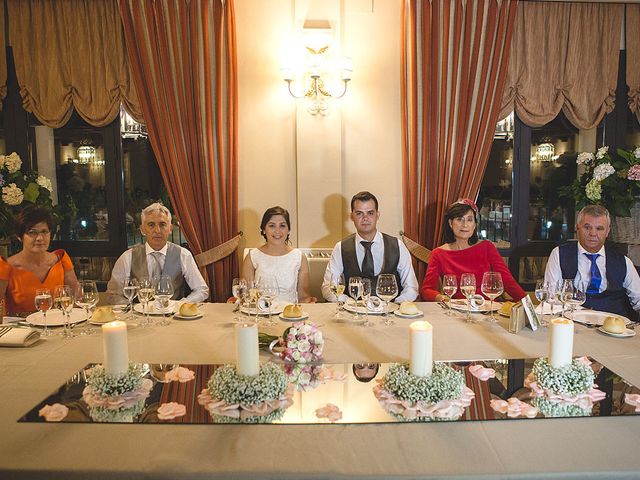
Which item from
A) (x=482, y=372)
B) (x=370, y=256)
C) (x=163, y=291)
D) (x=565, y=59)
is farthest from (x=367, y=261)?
(x=565, y=59)

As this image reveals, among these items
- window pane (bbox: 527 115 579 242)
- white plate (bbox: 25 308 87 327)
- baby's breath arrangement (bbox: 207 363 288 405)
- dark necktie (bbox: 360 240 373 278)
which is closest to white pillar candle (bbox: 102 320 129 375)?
baby's breath arrangement (bbox: 207 363 288 405)

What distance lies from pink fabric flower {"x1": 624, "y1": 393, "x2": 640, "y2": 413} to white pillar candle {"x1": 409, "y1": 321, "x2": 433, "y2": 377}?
0.55 meters

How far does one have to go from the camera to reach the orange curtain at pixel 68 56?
13.3 feet

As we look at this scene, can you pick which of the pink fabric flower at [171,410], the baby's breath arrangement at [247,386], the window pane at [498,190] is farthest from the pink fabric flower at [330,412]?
the window pane at [498,190]

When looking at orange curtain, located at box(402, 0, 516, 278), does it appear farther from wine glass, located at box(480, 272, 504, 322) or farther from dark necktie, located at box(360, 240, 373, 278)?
wine glass, located at box(480, 272, 504, 322)

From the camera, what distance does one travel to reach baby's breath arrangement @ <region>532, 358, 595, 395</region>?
4.97 feet

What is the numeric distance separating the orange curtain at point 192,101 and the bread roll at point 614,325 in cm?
278

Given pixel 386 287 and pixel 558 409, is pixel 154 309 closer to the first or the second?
pixel 386 287

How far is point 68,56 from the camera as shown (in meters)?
4.09

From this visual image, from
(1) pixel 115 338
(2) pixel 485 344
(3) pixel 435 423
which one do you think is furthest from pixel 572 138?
(1) pixel 115 338

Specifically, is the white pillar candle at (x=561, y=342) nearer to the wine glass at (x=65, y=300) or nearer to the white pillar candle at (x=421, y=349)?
the white pillar candle at (x=421, y=349)

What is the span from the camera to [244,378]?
1.48m

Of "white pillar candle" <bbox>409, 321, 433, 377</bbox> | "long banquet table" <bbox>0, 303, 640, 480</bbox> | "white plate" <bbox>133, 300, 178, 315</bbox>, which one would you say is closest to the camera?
"long banquet table" <bbox>0, 303, 640, 480</bbox>

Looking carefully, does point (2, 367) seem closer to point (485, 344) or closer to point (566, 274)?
point (485, 344)
